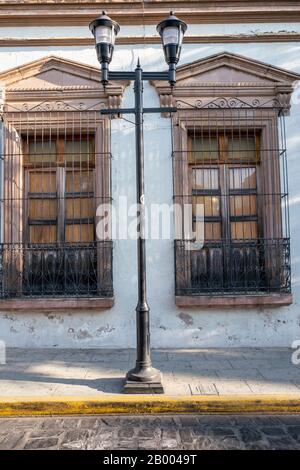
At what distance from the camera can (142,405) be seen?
5062mm

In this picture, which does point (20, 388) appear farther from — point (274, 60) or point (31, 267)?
point (274, 60)

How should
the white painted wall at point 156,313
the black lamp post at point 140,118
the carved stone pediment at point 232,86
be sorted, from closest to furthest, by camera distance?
the black lamp post at point 140,118
the white painted wall at point 156,313
the carved stone pediment at point 232,86

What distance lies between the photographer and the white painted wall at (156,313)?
770 cm

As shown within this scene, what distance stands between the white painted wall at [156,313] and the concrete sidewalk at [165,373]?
0.78 feet

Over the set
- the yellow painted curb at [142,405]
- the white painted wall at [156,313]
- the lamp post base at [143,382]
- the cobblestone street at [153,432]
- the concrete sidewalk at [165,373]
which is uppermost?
the white painted wall at [156,313]

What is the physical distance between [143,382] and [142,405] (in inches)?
14.8

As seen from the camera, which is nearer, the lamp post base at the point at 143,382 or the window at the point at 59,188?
the lamp post base at the point at 143,382

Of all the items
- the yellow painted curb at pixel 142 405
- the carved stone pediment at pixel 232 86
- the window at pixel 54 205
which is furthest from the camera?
the carved stone pediment at pixel 232 86

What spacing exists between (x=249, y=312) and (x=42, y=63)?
5.79 m

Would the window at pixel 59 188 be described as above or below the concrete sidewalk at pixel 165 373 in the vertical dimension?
above

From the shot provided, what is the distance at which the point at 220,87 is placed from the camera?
8102 millimetres

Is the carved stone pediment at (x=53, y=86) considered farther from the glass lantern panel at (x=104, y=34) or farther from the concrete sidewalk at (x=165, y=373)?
the concrete sidewalk at (x=165, y=373)

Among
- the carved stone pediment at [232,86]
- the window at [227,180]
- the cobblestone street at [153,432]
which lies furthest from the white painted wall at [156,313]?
the cobblestone street at [153,432]

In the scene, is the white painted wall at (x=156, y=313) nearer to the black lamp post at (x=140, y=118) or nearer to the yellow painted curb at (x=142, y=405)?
the black lamp post at (x=140, y=118)
